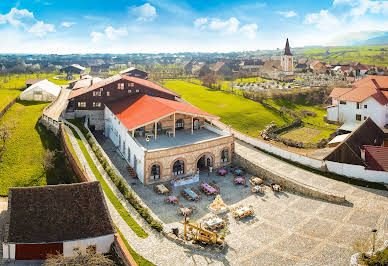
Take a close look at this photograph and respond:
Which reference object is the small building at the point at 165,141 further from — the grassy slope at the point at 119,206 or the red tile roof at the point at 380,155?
the red tile roof at the point at 380,155

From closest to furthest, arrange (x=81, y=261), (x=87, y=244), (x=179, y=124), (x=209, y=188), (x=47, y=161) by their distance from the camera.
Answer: (x=81, y=261) < (x=87, y=244) < (x=209, y=188) < (x=47, y=161) < (x=179, y=124)

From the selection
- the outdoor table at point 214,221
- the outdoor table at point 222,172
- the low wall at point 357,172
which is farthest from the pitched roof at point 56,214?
the low wall at point 357,172

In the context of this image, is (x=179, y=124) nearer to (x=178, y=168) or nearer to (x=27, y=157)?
(x=178, y=168)

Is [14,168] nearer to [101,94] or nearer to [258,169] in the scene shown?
[101,94]

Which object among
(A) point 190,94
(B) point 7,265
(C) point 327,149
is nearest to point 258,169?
(C) point 327,149

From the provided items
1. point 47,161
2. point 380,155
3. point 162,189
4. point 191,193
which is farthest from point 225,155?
point 47,161
